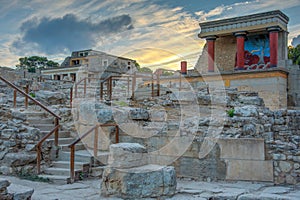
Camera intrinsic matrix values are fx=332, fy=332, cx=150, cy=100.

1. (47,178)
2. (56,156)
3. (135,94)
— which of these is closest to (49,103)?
(135,94)

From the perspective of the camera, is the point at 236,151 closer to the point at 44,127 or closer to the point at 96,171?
the point at 96,171

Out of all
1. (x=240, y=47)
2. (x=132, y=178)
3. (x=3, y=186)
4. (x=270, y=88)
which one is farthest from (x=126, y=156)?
(x=240, y=47)

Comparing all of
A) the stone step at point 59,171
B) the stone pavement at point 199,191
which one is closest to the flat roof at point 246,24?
the stone pavement at point 199,191

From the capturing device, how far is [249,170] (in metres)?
6.32

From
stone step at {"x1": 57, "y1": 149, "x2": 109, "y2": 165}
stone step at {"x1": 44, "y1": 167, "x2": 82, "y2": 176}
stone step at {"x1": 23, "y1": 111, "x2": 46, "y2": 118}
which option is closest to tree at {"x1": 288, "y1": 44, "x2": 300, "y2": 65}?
stone step at {"x1": 23, "y1": 111, "x2": 46, "y2": 118}

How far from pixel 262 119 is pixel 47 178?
5.55 meters

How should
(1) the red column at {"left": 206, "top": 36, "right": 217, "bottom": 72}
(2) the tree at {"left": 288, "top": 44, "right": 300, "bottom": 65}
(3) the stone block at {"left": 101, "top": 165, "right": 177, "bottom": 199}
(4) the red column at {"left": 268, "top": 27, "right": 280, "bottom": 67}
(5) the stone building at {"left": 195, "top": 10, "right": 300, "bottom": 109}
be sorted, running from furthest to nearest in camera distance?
(2) the tree at {"left": 288, "top": 44, "right": 300, "bottom": 65}, (1) the red column at {"left": 206, "top": 36, "right": 217, "bottom": 72}, (4) the red column at {"left": 268, "top": 27, "right": 280, "bottom": 67}, (5) the stone building at {"left": 195, "top": 10, "right": 300, "bottom": 109}, (3) the stone block at {"left": 101, "top": 165, "right": 177, "bottom": 199}

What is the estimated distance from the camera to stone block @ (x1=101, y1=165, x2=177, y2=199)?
5.02 m

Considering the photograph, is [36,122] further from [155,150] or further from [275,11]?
[275,11]

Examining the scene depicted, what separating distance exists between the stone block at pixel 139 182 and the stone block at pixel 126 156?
100 millimetres

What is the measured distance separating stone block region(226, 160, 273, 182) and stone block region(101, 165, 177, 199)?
1.68 meters

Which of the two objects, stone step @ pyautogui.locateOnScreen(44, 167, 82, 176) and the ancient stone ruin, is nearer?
the ancient stone ruin

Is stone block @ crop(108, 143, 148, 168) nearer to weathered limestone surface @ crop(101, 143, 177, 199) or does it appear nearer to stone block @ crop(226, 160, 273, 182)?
weathered limestone surface @ crop(101, 143, 177, 199)

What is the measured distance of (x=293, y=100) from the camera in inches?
702
